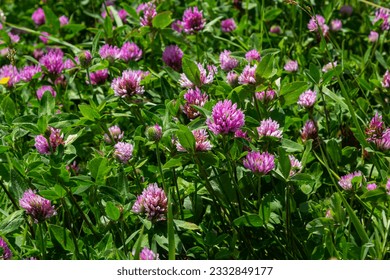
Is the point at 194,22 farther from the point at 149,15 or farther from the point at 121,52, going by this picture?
the point at 121,52

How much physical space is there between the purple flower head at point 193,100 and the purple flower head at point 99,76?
612 mm

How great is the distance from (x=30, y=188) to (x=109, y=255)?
1.29ft

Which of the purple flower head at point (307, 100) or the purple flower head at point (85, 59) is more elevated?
the purple flower head at point (85, 59)

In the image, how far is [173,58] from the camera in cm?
247

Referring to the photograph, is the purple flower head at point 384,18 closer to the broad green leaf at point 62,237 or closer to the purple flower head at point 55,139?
the purple flower head at point 55,139

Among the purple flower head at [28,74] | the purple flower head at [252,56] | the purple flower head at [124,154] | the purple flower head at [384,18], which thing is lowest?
the purple flower head at [28,74]

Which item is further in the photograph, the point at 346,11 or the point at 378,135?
the point at 346,11

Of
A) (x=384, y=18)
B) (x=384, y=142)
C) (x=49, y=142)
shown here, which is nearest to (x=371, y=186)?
(x=384, y=142)

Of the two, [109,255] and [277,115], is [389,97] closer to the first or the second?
[277,115]

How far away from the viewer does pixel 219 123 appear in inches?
66.6

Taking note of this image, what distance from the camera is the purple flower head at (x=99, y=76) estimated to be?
2.51 metres

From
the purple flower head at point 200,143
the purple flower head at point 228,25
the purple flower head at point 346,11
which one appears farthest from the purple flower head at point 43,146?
the purple flower head at point 346,11

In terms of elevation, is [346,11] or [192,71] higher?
[192,71]

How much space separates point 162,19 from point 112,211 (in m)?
1.02
